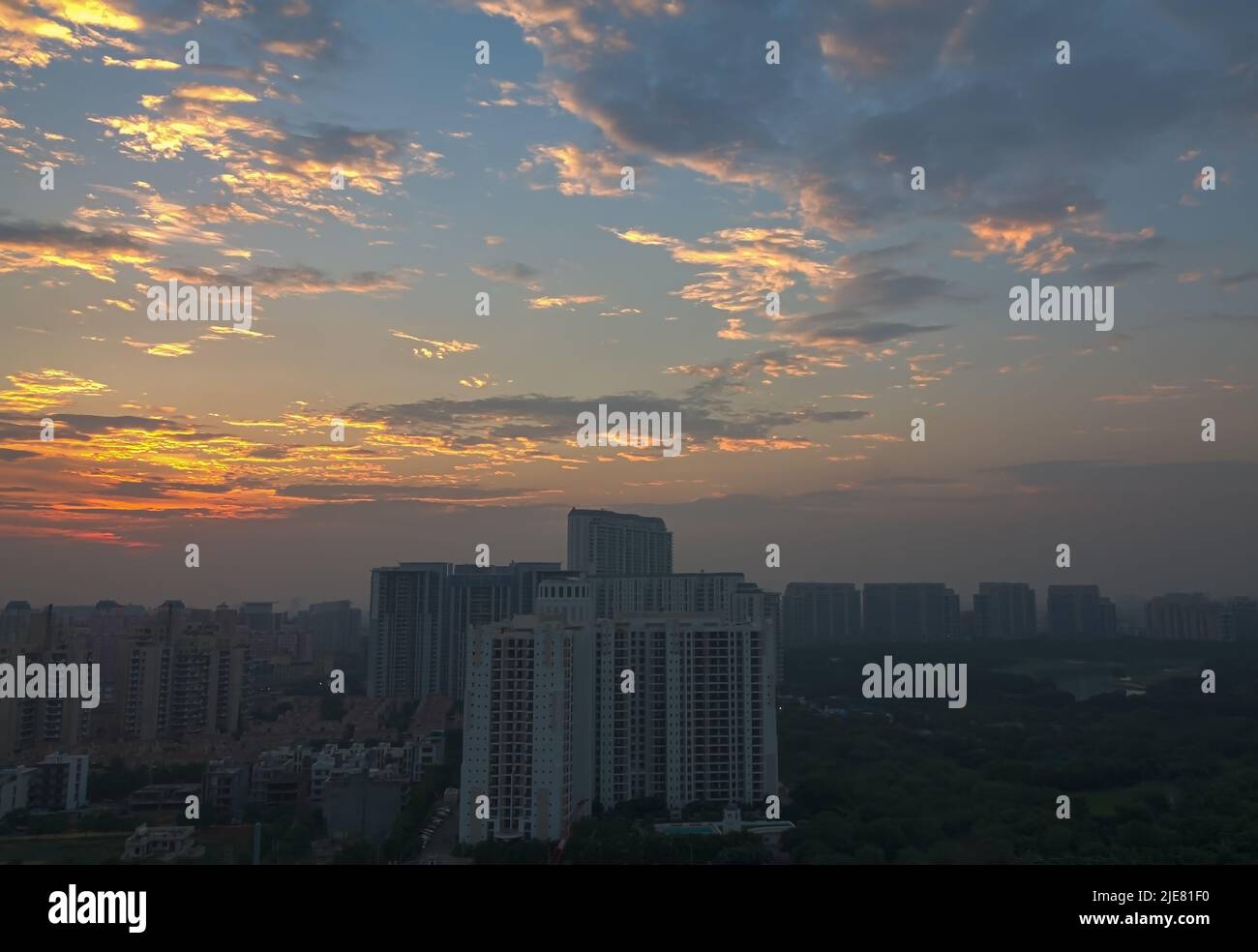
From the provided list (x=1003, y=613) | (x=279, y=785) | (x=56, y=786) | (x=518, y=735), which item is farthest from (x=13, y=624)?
(x=1003, y=613)

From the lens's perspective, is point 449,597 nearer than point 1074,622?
Yes

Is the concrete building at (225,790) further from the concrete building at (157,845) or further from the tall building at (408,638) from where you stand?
the tall building at (408,638)

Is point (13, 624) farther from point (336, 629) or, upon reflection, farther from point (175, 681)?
point (336, 629)

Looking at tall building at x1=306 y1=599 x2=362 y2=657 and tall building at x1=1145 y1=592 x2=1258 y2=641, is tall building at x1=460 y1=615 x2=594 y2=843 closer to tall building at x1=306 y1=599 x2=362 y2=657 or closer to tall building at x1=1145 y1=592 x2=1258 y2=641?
tall building at x1=306 y1=599 x2=362 y2=657

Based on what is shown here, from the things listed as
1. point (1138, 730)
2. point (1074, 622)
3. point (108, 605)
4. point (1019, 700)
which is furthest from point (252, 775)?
point (1074, 622)

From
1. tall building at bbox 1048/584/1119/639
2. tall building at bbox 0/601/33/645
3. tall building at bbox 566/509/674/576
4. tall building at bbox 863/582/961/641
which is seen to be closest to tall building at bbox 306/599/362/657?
tall building at bbox 0/601/33/645
